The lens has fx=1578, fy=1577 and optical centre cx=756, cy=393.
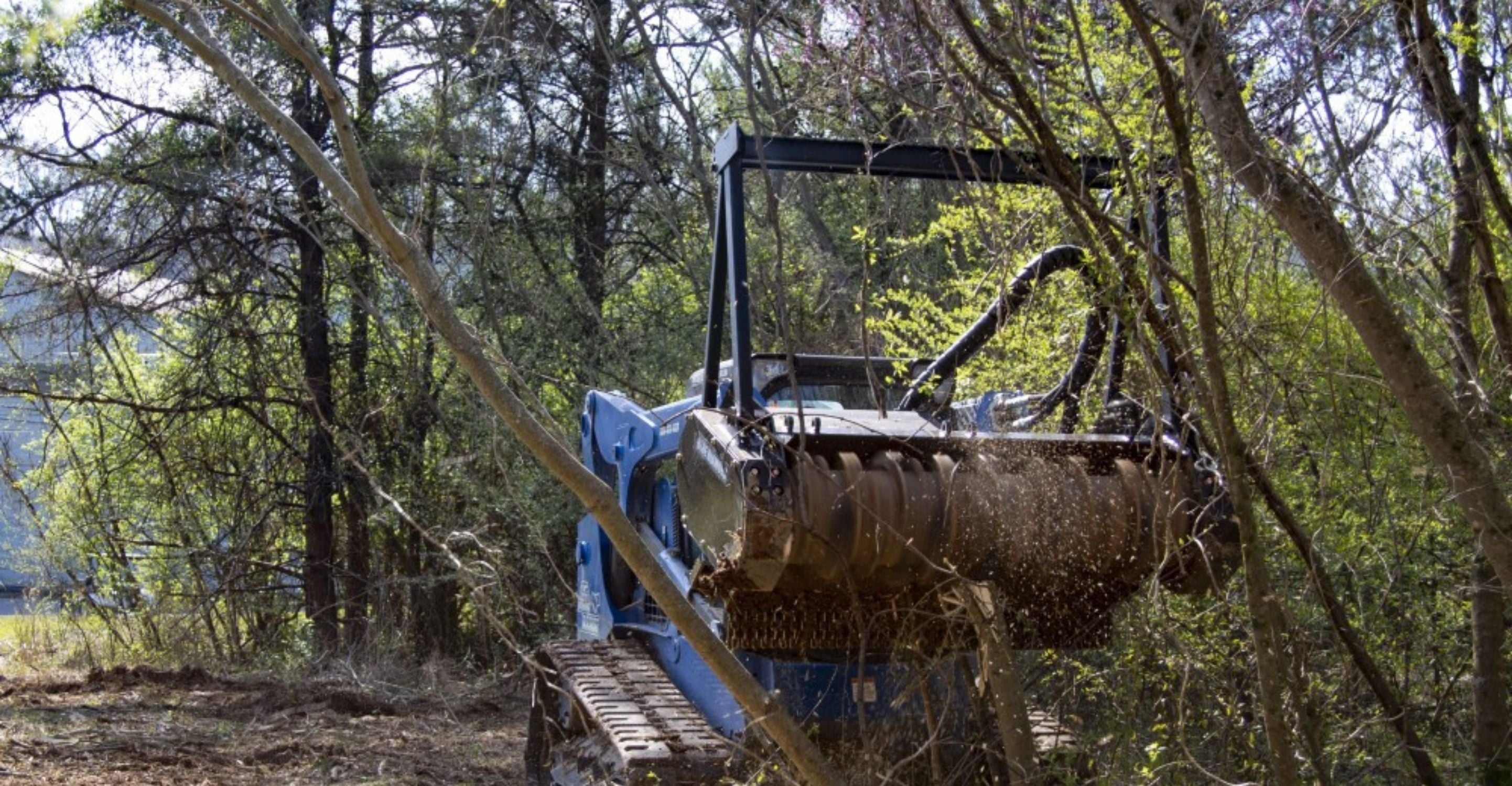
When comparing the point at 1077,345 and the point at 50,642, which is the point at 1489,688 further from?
the point at 50,642

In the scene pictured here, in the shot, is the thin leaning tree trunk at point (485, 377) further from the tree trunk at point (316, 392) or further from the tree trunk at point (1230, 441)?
the tree trunk at point (316, 392)

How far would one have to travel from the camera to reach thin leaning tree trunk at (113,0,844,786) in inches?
152

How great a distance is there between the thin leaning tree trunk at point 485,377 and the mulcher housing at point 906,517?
16.0 inches

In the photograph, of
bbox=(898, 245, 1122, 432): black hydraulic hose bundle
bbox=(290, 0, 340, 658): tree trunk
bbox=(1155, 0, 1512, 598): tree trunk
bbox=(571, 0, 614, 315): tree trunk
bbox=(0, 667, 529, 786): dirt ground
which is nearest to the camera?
bbox=(1155, 0, 1512, 598): tree trunk

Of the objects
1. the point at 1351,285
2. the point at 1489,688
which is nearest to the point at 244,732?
the point at 1489,688

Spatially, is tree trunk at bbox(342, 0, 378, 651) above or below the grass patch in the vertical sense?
above

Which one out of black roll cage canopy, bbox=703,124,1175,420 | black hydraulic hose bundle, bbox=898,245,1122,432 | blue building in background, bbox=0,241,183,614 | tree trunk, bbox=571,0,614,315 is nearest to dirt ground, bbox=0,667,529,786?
blue building in background, bbox=0,241,183,614

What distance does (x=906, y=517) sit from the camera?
451 centimetres

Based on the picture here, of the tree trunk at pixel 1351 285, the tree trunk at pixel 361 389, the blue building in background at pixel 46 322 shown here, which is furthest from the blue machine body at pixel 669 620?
the blue building in background at pixel 46 322

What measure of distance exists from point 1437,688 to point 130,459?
33.4ft

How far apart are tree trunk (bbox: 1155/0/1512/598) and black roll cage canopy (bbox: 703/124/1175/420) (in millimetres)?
478

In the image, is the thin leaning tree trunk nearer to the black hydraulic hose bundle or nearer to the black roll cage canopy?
the black roll cage canopy

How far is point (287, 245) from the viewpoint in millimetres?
13617

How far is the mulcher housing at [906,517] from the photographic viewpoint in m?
4.47
